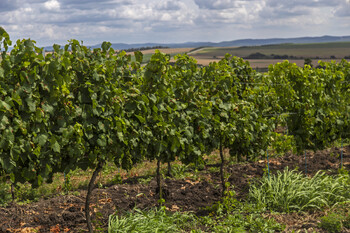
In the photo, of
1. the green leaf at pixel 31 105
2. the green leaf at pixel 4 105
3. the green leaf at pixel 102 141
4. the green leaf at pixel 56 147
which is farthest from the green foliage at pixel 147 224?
the green leaf at pixel 4 105

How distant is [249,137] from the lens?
284 inches

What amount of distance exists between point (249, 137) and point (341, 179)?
2409 mm

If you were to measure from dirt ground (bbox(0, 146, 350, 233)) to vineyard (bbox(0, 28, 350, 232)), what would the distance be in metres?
0.25

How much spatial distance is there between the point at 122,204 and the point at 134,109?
2265 mm

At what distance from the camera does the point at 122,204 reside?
6953 mm

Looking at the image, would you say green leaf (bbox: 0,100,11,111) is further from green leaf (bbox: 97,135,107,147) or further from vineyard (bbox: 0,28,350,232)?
green leaf (bbox: 97,135,107,147)

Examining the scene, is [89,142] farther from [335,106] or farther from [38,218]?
[335,106]

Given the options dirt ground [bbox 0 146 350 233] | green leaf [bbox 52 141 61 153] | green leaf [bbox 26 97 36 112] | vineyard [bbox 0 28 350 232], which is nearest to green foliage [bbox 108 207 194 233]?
vineyard [bbox 0 28 350 232]

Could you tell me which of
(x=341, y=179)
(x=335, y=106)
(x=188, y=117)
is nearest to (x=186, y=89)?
(x=188, y=117)

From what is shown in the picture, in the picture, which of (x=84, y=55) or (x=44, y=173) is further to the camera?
(x=84, y=55)

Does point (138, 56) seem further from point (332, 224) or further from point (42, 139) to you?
point (332, 224)

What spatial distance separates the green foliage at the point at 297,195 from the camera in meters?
6.75

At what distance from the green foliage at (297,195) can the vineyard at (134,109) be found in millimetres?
350

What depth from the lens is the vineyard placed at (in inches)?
173
